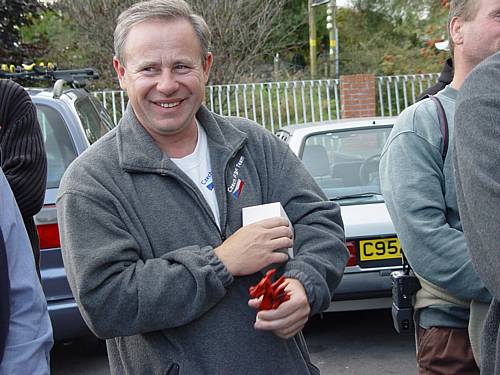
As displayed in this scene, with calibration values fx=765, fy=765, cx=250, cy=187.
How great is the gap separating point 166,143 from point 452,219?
940mm

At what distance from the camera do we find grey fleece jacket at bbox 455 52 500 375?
5.19 feet

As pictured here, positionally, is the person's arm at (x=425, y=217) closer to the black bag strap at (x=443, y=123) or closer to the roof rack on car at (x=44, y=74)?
the black bag strap at (x=443, y=123)

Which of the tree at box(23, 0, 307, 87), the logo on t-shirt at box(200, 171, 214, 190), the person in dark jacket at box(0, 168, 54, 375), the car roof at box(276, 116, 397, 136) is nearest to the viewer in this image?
the person in dark jacket at box(0, 168, 54, 375)

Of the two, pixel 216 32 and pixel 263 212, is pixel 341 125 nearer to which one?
pixel 263 212

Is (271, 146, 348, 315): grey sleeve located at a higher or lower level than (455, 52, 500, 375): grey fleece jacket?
lower

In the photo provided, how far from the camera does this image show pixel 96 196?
6.63 feet

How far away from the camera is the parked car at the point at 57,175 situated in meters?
4.66

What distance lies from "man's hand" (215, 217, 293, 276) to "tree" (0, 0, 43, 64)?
1239cm

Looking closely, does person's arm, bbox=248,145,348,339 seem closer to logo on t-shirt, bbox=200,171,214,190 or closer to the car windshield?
logo on t-shirt, bbox=200,171,214,190

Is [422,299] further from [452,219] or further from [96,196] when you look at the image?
[96,196]

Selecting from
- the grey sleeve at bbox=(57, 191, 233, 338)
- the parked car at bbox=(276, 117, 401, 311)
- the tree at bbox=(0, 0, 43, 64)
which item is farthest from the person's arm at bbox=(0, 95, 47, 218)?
the tree at bbox=(0, 0, 43, 64)

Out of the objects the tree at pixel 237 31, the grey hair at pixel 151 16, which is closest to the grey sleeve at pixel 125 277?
the grey hair at pixel 151 16

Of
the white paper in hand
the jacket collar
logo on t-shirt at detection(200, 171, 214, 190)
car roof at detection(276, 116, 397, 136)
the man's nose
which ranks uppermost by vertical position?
the man's nose

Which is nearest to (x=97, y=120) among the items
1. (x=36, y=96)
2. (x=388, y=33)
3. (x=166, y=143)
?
(x=36, y=96)
